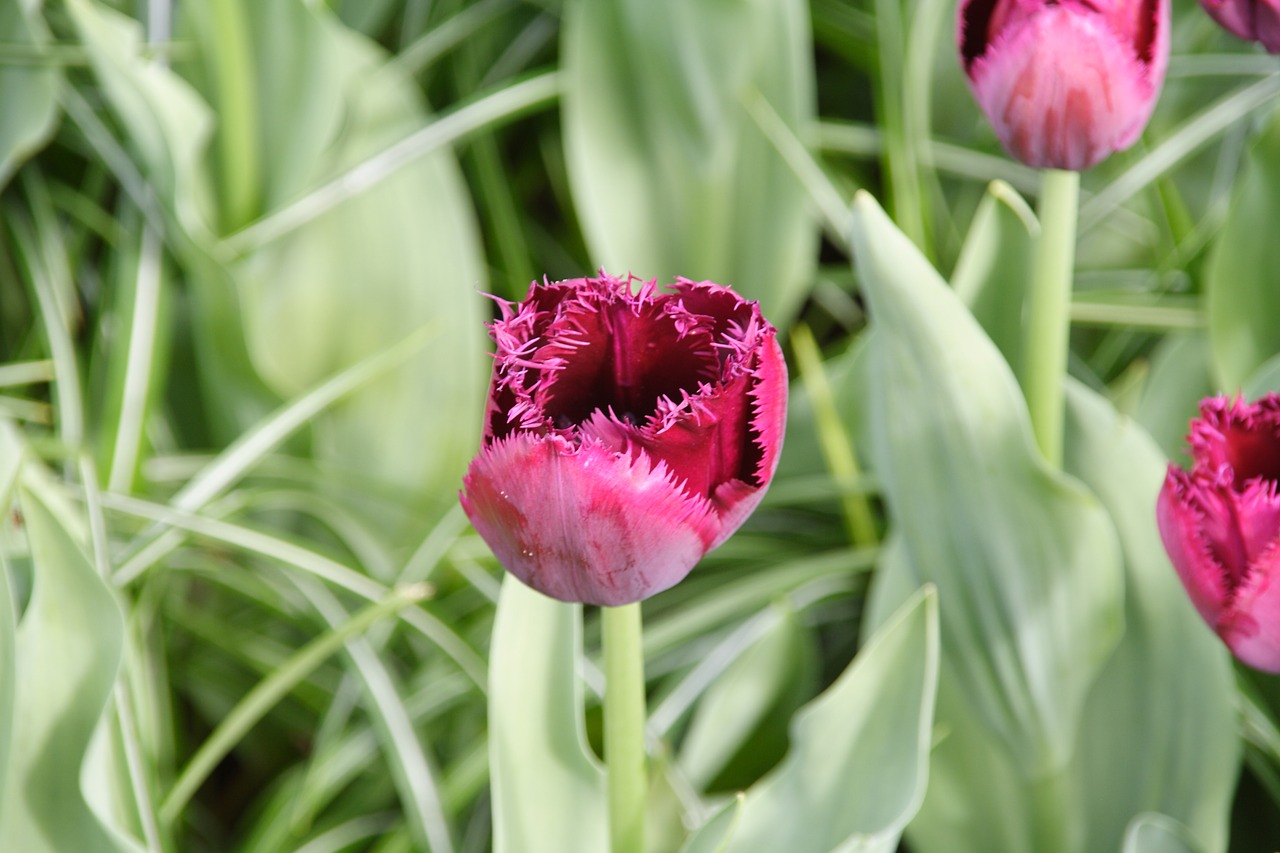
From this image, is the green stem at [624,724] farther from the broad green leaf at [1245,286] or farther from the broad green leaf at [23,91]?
the broad green leaf at [23,91]

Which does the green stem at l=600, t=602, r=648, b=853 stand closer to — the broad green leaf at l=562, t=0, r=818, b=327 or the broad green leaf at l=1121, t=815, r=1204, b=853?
the broad green leaf at l=1121, t=815, r=1204, b=853

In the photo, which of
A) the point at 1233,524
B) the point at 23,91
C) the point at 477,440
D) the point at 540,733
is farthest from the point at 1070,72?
the point at 23,91

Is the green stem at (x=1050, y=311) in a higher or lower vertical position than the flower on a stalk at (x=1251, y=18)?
lower

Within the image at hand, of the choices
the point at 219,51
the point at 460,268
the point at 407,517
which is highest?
the point at 219,51

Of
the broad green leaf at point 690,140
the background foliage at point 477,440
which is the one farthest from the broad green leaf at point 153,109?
the broad green leaf at point 690,140

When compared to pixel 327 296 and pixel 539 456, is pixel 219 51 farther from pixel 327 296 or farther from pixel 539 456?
pixel 539 456

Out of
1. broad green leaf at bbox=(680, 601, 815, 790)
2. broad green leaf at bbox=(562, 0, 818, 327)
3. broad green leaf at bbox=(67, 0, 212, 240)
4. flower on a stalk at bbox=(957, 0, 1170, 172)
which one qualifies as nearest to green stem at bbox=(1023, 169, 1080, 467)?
flower on a stalk at bbox=(957, 0, 1170, 172)

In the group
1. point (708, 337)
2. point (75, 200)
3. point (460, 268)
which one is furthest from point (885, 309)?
point (75, 200)
